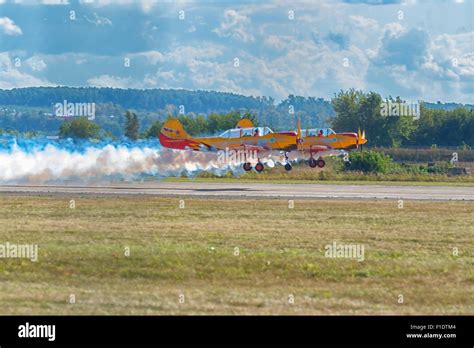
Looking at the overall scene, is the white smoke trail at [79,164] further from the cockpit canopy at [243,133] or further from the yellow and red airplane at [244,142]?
the cockpit canopy at [243,133]

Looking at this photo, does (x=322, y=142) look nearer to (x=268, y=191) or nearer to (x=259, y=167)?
(x=259, y=167)

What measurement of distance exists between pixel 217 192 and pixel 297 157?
16.7m

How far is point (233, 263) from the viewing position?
2194cm

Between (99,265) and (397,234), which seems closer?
(99,265)

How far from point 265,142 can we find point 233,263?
40155 millimetres

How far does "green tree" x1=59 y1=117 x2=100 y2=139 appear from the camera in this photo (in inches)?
3401

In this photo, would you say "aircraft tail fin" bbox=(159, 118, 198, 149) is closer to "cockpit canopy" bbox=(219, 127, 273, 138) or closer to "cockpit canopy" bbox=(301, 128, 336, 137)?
"cockpit canopy" bbox=(219, 127, 273, 138)

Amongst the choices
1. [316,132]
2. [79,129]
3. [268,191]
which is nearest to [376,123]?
[79,129]

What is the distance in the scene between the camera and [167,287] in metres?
18.9

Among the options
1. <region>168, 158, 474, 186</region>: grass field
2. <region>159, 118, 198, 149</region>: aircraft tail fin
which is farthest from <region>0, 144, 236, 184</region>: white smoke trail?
<region>168, 158, 474, 186</region>: grass field

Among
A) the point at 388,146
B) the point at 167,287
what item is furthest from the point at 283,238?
the point at 388,146

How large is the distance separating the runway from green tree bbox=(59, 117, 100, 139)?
1282 inches

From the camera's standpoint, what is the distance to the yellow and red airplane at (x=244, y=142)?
61.1m
